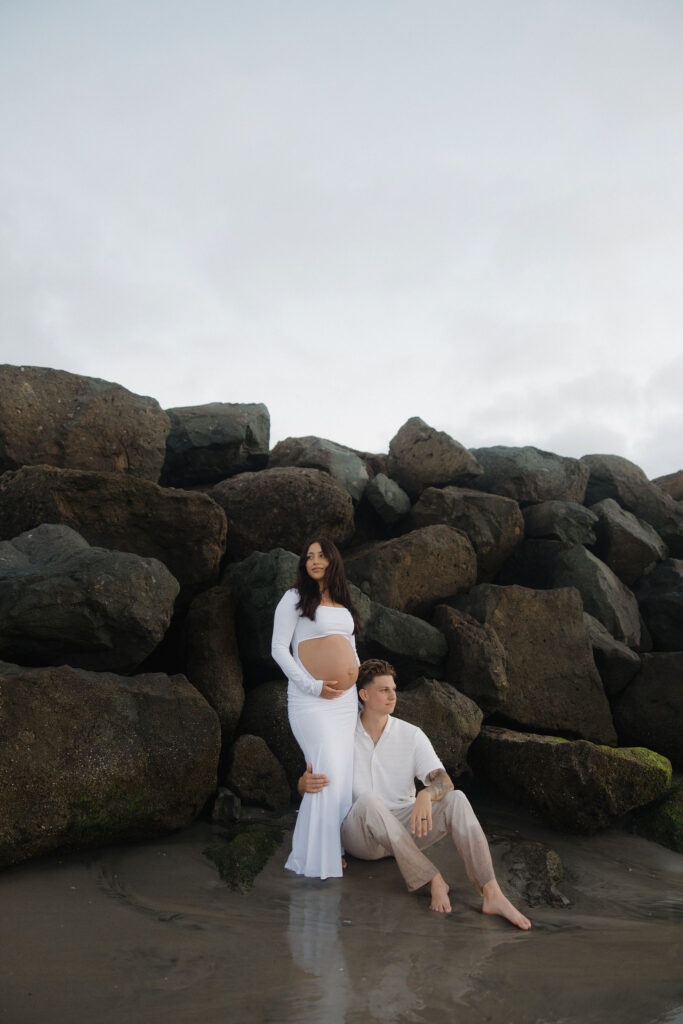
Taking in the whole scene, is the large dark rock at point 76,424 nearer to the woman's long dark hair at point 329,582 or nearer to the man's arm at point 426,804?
the woman's long dark hair at point 329,582

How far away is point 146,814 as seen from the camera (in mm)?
4980

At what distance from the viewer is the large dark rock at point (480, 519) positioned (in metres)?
8.88

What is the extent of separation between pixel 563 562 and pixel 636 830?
3.44 metres

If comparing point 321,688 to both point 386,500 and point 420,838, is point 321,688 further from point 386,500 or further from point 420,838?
point 386,500

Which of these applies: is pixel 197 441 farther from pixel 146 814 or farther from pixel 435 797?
pixel 435 797

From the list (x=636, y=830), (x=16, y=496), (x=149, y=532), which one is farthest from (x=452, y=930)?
(x=16, y=496)

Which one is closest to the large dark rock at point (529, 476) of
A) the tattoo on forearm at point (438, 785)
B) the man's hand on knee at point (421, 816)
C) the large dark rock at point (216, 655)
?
the large dark rock at point (216, 655)

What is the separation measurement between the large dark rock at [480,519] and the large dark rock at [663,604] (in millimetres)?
2030

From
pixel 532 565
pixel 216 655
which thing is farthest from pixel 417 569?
pixel 216 655

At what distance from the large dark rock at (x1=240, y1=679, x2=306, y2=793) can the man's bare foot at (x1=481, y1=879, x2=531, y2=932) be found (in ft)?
6.24

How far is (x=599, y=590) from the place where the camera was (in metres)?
8.87

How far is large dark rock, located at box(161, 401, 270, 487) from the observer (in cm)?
929

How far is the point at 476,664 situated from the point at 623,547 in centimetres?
383

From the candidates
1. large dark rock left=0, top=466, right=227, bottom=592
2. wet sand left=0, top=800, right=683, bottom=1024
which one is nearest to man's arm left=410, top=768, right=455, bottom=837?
wet sand left=0, top=800, right=683, bottom=1024
